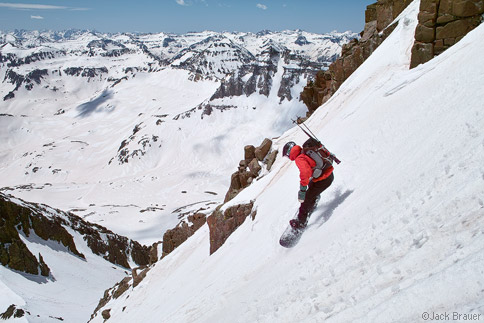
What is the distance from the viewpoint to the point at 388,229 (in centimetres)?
518

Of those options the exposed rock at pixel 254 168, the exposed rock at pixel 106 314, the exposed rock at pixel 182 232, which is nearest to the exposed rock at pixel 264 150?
the exposed rock at pixel 254 168

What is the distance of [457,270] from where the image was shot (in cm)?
338

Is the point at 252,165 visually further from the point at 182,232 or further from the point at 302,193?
the point at 302,193

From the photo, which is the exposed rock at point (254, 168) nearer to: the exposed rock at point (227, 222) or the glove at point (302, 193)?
the exposed rock at point (227, 222)

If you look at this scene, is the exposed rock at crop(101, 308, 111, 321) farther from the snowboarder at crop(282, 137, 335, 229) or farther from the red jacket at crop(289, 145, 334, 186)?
the red jacket at crop(289, 145, 334, 186)

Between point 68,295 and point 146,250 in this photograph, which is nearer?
point 68,295

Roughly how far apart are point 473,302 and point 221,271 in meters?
8.98

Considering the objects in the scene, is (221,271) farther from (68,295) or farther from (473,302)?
(68,295)

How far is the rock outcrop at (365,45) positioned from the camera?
23.2 m

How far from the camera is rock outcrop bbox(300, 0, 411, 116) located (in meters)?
23.2

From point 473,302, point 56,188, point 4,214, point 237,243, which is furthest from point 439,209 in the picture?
point 56,188

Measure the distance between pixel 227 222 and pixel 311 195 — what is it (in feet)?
29.5

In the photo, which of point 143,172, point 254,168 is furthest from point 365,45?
point 143,172

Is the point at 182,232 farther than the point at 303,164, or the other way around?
the point at 182,232
